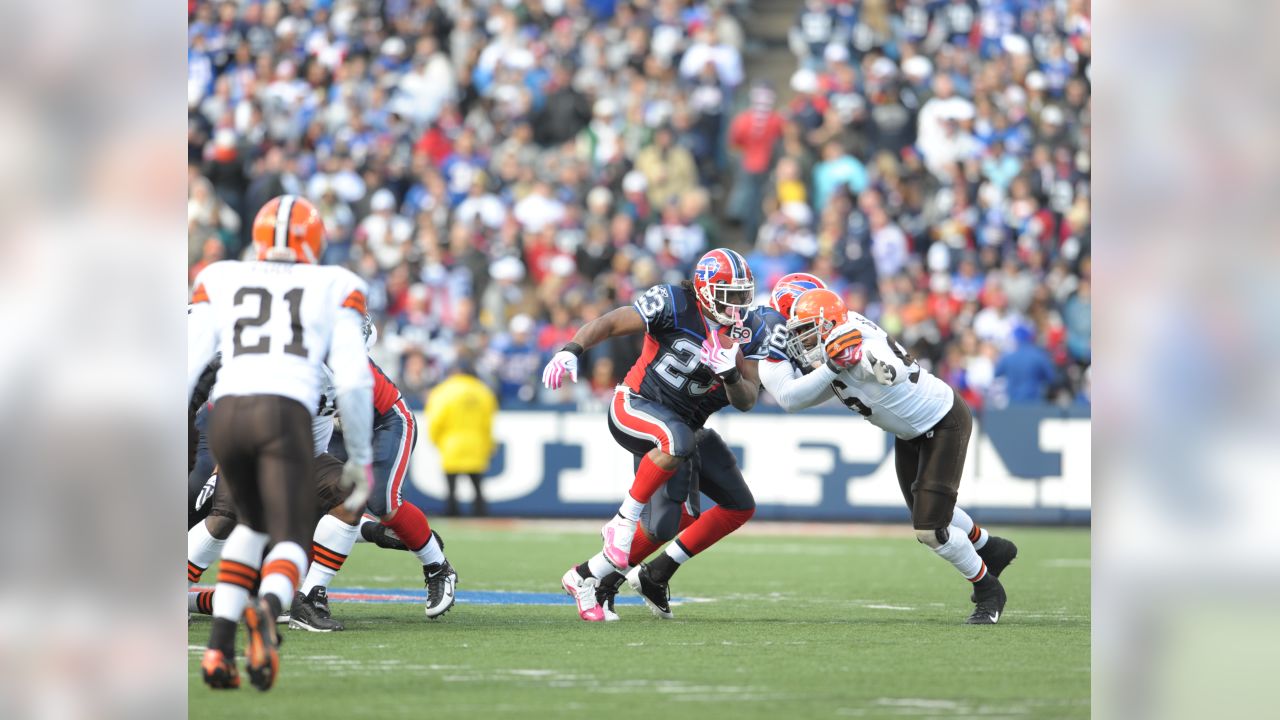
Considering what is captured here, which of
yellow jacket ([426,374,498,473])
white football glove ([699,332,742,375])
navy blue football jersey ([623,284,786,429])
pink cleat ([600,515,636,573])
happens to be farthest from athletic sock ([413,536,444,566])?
yellow jacket ([426,374,498,473])

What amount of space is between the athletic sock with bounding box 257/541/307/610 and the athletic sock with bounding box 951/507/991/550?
433 cm

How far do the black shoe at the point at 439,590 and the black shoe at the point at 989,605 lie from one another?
2890mm

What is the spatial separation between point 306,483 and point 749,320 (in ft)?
13.1

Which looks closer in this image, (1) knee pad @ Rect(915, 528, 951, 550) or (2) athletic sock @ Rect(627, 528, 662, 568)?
(1) knee pad @ Rect(915, 528, 951, 550)

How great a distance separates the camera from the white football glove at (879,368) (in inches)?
371

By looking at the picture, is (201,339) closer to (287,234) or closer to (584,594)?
(287,234)

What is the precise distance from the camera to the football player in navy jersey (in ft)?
31.6

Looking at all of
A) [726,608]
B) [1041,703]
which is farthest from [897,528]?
[1041,703]

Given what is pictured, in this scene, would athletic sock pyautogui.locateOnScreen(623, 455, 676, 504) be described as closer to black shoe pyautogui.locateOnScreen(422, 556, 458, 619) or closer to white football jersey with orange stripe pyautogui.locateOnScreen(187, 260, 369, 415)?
black shoe pyautogui.locateOnScreen(422, 556, 458, 619)

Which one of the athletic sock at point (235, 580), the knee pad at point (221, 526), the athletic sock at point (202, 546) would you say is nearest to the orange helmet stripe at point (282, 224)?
the athletic sock at point (235, 580)

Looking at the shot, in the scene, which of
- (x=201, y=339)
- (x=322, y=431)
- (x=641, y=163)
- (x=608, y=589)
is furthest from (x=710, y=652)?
(x=641, y=163)
